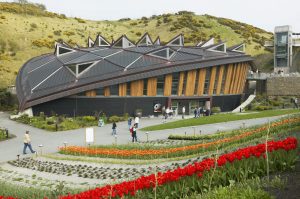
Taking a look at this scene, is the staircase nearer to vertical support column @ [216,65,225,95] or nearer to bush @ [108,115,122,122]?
vertical support column @ [216,65,225,95]

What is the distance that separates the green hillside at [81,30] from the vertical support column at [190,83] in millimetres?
40557

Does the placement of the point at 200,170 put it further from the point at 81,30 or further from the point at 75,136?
the point at 81,30

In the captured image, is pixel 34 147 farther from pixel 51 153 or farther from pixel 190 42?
pixel 190 42

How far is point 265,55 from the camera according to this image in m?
88.2

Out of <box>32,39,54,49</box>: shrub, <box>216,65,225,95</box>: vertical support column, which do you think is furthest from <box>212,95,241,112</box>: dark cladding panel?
<box>32,39,54,49</box>: shrub

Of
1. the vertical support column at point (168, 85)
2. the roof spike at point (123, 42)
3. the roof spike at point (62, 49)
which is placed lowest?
the vertical support column at point (168, 85)

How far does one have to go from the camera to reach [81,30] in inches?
4441

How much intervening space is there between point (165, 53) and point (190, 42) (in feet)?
176

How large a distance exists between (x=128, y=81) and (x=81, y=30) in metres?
71.1

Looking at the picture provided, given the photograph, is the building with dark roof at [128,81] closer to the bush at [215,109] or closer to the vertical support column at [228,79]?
the vertical support column at [228,79]

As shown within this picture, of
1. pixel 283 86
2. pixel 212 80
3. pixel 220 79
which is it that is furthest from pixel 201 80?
pixel 283 86

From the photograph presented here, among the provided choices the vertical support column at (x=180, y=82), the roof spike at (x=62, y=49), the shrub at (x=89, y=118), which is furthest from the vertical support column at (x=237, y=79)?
the roof spike at (x=62, y=49)

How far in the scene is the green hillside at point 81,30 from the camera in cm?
9023

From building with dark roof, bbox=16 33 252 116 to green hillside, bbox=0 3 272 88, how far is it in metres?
30.7
